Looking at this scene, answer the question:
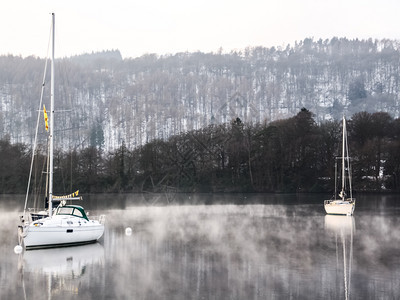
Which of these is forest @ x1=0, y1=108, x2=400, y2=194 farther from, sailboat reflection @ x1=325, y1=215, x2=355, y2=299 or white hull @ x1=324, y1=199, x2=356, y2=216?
sailboat reflection @ x1=325, y1=215, x2=355, y2=299

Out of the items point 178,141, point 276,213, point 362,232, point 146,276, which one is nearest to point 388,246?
point 362,232

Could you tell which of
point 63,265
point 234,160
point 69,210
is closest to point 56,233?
point 69,210

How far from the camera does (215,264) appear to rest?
26375mm

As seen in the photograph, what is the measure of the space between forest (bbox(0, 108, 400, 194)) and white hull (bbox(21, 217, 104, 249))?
74.5m

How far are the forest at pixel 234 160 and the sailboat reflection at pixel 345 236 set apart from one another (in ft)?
181

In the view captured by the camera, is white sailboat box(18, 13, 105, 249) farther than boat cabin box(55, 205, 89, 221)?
No

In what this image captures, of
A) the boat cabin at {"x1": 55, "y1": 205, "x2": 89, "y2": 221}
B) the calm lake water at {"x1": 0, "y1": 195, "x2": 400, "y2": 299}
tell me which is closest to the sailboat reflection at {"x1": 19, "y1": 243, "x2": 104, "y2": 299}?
the calm lake water at {"x1": 0, "y1": 195, "x2": 400, "y2": 299}

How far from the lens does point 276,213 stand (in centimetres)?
5872

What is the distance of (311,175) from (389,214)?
53.1 metres

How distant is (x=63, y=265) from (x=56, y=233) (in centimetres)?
492

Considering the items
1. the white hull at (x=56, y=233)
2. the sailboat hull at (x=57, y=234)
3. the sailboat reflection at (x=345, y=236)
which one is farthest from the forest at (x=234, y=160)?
the white hull at (x=56, y=233)

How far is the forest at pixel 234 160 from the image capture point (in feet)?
355

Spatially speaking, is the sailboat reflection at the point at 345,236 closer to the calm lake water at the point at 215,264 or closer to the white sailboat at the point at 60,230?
the calm lake water at the point at 215,264

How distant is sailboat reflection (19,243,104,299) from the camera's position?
21672mm
